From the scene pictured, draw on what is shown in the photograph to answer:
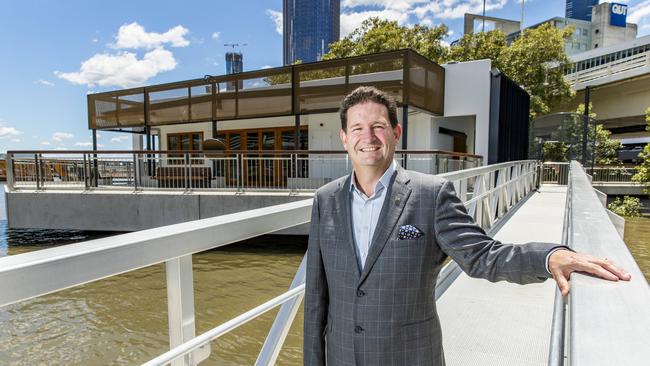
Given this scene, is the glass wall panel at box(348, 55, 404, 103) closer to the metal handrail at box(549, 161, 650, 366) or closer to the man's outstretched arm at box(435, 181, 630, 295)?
the man's outstretched arm at box(435, 181, 630, 295)

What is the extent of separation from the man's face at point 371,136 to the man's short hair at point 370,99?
0.5 inches

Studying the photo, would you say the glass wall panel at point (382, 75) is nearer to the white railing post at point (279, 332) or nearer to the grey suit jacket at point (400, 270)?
the white railing post at point (279, 332)

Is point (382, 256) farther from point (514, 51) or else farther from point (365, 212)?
point (514, 51)

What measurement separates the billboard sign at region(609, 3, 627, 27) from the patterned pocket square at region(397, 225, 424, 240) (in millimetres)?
103977

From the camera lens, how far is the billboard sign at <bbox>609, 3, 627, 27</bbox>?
80438 millimetres

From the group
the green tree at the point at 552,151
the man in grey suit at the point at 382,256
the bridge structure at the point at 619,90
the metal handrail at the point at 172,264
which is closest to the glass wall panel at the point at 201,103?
the metal handrail at the point at 172,264

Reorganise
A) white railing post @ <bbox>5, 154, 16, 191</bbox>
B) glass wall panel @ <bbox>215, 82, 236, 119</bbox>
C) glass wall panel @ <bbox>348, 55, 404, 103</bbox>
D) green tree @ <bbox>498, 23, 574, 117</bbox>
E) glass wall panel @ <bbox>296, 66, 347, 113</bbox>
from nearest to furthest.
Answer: white railing post @ <bbox>5, 154, 16, 191</bbox> < glass wall panel @ <bbox>348, 55, 404, 103</bbox> < glass wall panel @ <bbox>296, 66, 347, 113</bbox> < glass wall panel @ <bbox>215, 82, 236, 119</bbox> < green tree @ <bbox>498, 23, 574, 117</bbox>

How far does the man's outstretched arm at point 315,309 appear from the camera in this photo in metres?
1.31

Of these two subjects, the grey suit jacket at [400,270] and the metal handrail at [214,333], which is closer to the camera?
the metal handrail at [214,333]

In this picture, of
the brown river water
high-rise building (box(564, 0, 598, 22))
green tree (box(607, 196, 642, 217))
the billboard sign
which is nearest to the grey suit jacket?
the brown river water

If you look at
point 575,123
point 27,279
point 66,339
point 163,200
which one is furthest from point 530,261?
point 575,123

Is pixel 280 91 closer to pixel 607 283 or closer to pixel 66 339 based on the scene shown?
pixel 66 339

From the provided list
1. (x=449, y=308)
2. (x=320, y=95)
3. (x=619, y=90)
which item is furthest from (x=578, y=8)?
(x=449, y=308)

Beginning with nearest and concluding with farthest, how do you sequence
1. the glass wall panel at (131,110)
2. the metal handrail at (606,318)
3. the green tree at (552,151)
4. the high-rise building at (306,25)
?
the metal handrail at (606,318)
the glass wall panel at (131,110)
the green tree at (552,151)
the high-rise building at (306,25)
